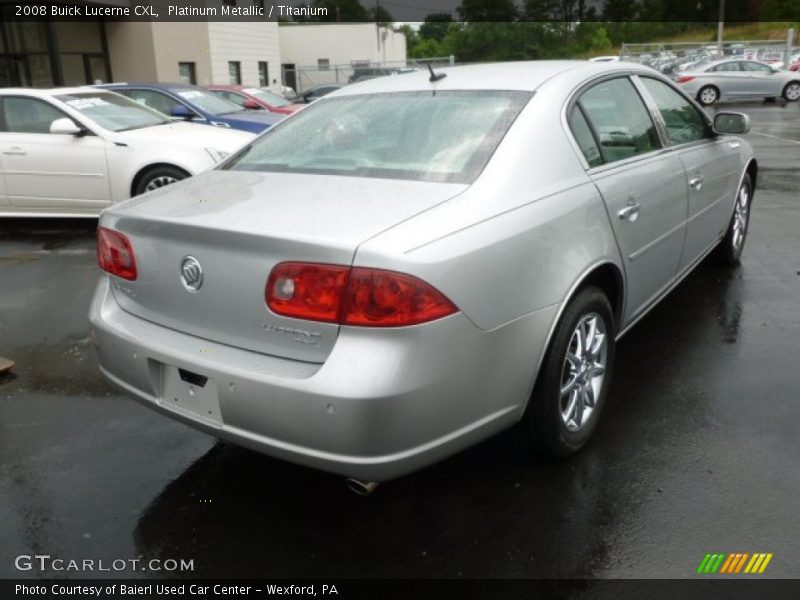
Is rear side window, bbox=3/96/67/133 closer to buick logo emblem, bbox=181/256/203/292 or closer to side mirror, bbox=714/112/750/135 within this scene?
buick logo emblem, bbox=181/256/203/292

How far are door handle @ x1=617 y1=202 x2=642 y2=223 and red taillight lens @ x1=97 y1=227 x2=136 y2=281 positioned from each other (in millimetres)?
2014

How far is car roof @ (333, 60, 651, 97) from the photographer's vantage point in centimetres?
316

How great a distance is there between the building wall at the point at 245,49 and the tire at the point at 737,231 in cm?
2490

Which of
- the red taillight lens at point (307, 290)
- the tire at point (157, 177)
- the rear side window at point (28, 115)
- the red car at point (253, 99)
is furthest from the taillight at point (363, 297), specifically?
the red car at point (253, 99)

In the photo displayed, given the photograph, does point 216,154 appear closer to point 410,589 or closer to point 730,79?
point 410,589

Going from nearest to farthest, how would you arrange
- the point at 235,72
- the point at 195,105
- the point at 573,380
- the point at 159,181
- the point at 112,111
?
the point at 573,380 < the point at 159,181 < the point at 112,111 < the point at 195,105 < the point at 235,72

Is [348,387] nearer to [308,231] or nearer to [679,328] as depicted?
[308,231]

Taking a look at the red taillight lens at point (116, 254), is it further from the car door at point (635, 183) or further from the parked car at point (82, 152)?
the parked car at point (82, 152)

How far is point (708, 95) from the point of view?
25109 mm

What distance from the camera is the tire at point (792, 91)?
24.6 m

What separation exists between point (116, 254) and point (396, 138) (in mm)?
1222

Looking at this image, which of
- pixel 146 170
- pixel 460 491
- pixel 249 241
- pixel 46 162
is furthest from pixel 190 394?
pixel 46 162

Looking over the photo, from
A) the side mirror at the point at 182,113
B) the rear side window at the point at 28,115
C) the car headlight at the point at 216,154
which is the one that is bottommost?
the car headlight at the point at 216,154

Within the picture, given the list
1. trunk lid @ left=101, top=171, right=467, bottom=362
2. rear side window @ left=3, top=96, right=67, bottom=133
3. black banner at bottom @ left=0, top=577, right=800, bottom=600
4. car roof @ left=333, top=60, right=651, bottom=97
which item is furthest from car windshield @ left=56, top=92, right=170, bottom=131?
black banner at bottom @ left=0, top=577, right=800, bottom=600
